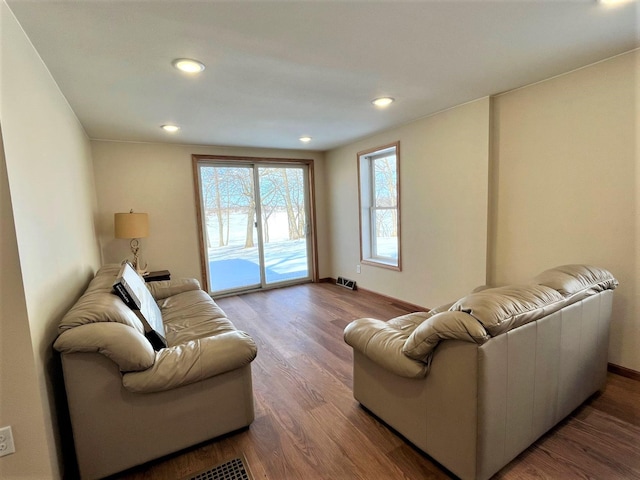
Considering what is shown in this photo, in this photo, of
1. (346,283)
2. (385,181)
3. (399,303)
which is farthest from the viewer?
(346,283)

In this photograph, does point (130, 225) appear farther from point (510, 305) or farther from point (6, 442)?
point (510, 305)

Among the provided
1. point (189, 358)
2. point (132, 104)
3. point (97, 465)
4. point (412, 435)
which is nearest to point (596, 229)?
point (412, 435)

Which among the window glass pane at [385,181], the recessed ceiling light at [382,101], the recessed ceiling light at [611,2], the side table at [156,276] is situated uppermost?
the recessed ceiling light at [382,101]

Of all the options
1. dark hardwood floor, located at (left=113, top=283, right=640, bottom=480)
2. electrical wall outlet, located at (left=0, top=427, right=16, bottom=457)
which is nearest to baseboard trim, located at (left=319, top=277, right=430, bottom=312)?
dark hardwood floor, located at (left=113, top=283, right=640, bottom=480)

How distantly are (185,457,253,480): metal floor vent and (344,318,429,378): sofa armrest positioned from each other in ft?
2.75

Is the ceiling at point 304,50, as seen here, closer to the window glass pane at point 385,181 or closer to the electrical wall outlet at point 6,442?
the window glass pane at point 385,181

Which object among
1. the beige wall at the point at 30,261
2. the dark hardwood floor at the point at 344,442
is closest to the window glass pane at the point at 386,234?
the dark hardwood floor at the point at 344,442

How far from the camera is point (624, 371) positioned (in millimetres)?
2275

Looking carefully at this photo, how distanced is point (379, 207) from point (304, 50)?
9.47 feet

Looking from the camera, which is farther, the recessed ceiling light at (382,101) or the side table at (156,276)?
the side table at (156,276)

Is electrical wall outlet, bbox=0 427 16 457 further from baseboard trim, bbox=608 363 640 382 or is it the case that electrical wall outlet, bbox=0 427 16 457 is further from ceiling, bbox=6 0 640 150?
baseboard trim, bbox=608 363 640 382

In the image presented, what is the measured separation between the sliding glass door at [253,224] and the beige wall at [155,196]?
0.17m

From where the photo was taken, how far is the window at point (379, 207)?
425 cm

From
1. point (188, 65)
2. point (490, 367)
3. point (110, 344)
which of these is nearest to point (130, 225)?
point (188, 65)
